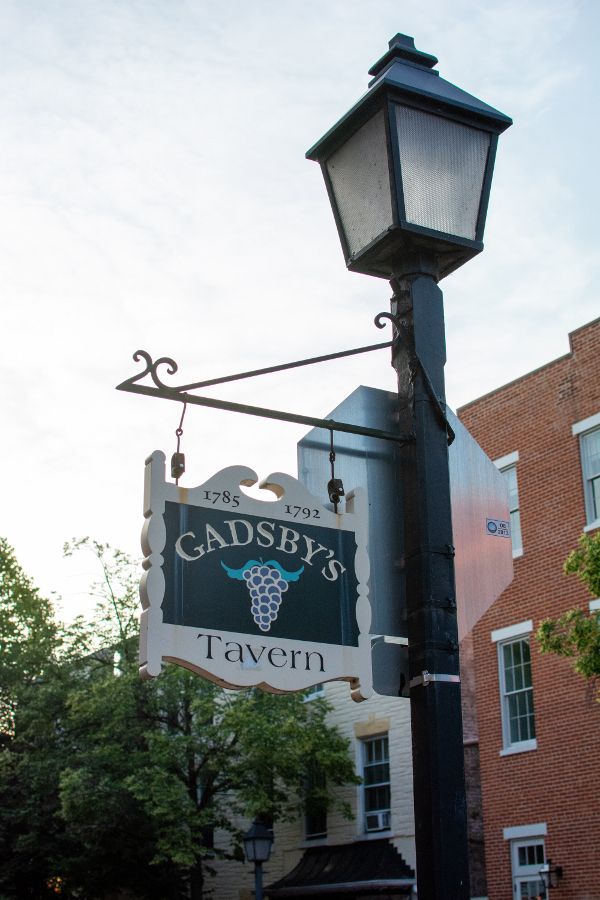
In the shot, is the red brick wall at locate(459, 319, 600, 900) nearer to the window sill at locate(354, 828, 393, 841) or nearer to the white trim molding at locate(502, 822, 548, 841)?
the white trim molding at locate(502, 822, 548, 841)

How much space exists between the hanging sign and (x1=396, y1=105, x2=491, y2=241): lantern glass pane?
1180mm

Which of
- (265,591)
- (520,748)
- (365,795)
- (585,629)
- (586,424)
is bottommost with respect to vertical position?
(265,591)

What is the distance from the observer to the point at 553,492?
22172 mm

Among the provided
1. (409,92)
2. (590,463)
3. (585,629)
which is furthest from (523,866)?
(409,92)

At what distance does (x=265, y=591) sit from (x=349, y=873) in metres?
21.4

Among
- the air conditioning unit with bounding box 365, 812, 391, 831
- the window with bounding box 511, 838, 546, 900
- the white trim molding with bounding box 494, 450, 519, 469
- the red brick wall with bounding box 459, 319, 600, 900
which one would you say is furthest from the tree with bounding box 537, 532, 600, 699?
the air conditioning unit with bounding box 365, 812, 391, 831

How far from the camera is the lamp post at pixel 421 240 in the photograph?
436 cm

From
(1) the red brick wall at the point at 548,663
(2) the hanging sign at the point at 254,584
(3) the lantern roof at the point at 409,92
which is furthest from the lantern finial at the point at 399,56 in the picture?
(1) the red brick wall at the point at 548,663

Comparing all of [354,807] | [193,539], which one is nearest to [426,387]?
[193,539]

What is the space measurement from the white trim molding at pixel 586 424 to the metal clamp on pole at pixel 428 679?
17614mm

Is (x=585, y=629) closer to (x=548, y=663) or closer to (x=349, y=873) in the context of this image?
(x=548, y=663)

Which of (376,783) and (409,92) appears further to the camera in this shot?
(376,783)

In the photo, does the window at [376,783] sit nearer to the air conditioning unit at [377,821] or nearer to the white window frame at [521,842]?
the air conditioning unit at [377,821]

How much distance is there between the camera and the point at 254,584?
170 inches
